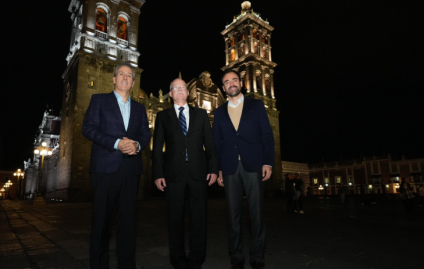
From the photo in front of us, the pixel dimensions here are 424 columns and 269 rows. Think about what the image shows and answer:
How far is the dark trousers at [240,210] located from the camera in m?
2.64

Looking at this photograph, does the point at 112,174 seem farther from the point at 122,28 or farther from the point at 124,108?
the point at 122,28

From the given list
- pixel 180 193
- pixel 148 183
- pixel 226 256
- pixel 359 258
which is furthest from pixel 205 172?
pixel 148 183

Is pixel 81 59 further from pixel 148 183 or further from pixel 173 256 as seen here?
pixel 173 256

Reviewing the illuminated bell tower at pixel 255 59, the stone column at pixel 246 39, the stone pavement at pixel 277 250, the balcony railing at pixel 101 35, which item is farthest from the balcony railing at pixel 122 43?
the stone pavement at pixel 277 250

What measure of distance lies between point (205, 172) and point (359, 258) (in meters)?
1.93

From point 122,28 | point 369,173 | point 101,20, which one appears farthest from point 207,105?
point 369,173

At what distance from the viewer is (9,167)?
68.4 metres

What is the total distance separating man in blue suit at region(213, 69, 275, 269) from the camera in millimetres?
2732

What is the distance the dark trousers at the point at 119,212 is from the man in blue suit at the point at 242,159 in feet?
3.31

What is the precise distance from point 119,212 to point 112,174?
36cm

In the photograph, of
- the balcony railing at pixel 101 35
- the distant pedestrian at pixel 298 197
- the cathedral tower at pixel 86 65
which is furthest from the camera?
the balcony railing at pixel 101 35

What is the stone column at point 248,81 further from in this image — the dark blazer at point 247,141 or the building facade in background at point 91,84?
the dark blazer at point 247,141

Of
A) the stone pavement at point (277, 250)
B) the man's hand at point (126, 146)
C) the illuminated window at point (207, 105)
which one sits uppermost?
the illuminated window at point (207, 105)

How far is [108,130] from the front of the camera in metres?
2.50
